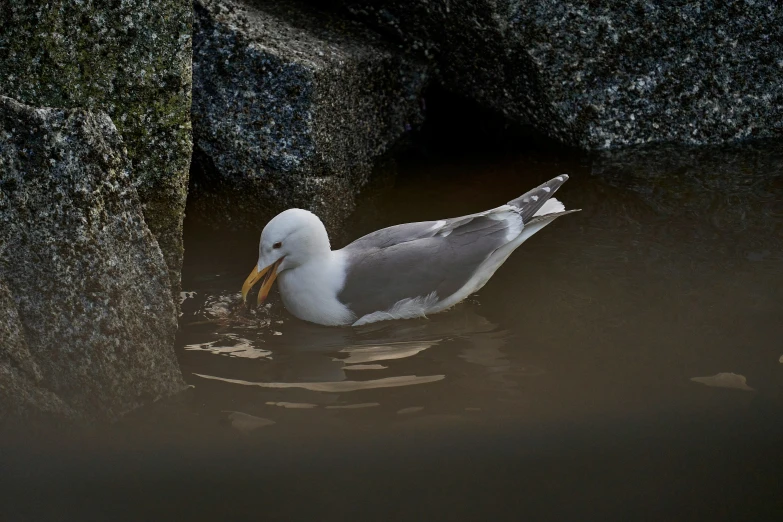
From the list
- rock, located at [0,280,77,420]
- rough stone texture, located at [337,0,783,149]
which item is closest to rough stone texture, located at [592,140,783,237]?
rough stone texture, located at [337,0,783,149]

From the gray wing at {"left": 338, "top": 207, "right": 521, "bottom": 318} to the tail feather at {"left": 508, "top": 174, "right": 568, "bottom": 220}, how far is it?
54 mm

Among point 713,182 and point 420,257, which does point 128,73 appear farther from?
point 713,182

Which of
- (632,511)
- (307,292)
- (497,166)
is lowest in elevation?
(632,511)

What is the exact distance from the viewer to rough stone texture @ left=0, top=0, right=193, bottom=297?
11.3ft

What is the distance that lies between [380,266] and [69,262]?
5.12 feet

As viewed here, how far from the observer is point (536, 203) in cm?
458

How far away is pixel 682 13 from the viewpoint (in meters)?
5.52

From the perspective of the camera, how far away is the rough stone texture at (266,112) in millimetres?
4859

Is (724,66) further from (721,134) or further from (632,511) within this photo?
(632,511)

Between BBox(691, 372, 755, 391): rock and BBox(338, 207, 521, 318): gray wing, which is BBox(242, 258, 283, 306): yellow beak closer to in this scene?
BBox(338, 207, 521, 318): gray wing

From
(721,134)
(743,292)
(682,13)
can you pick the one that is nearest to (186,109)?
(743,292)

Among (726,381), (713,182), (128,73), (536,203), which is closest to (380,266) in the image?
(536,203)

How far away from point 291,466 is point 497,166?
3.22 m

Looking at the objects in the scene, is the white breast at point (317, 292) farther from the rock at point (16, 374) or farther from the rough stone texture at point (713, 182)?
the rough stone texture at point (713, 182)
